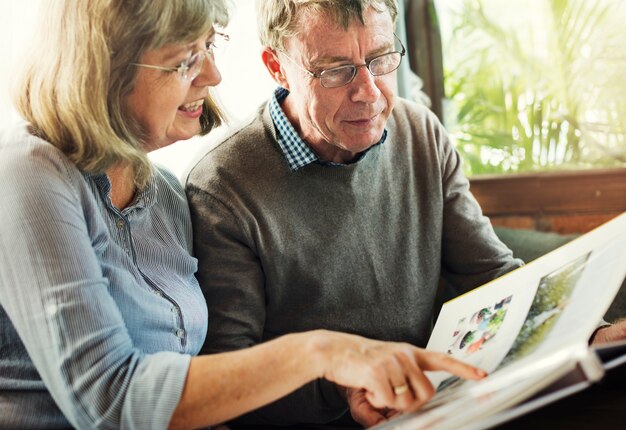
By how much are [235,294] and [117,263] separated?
0.33 m

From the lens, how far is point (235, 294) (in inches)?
55.9

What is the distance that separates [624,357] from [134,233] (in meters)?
0.74

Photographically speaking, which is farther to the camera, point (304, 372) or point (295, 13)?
point (295, 13)

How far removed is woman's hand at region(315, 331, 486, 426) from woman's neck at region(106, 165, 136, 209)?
47 centimetres

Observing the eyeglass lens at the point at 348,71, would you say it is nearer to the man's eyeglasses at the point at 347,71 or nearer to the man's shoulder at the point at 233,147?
the man's eyeglasses at the point at 347,71

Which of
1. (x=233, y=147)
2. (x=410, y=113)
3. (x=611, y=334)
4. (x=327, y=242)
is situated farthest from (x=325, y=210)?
(x=611, y=334)

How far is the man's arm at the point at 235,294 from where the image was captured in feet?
4.61

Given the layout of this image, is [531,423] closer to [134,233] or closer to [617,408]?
[617,408]

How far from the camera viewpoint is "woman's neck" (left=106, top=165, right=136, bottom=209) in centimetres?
122

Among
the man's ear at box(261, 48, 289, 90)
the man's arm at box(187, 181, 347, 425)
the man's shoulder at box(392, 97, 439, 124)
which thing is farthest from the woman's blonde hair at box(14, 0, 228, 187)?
the man's shoulder at box(392, 97, 439, 124)

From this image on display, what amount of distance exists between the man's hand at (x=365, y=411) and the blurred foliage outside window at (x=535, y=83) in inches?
49.0

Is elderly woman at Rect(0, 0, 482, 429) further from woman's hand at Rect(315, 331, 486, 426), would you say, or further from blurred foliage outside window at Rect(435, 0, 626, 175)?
blurred foliage outside window at Rect(435, 0, 626, 175)

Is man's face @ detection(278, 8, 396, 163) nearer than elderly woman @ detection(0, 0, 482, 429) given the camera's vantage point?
No

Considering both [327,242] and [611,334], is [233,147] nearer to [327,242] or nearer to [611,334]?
[327,242]
